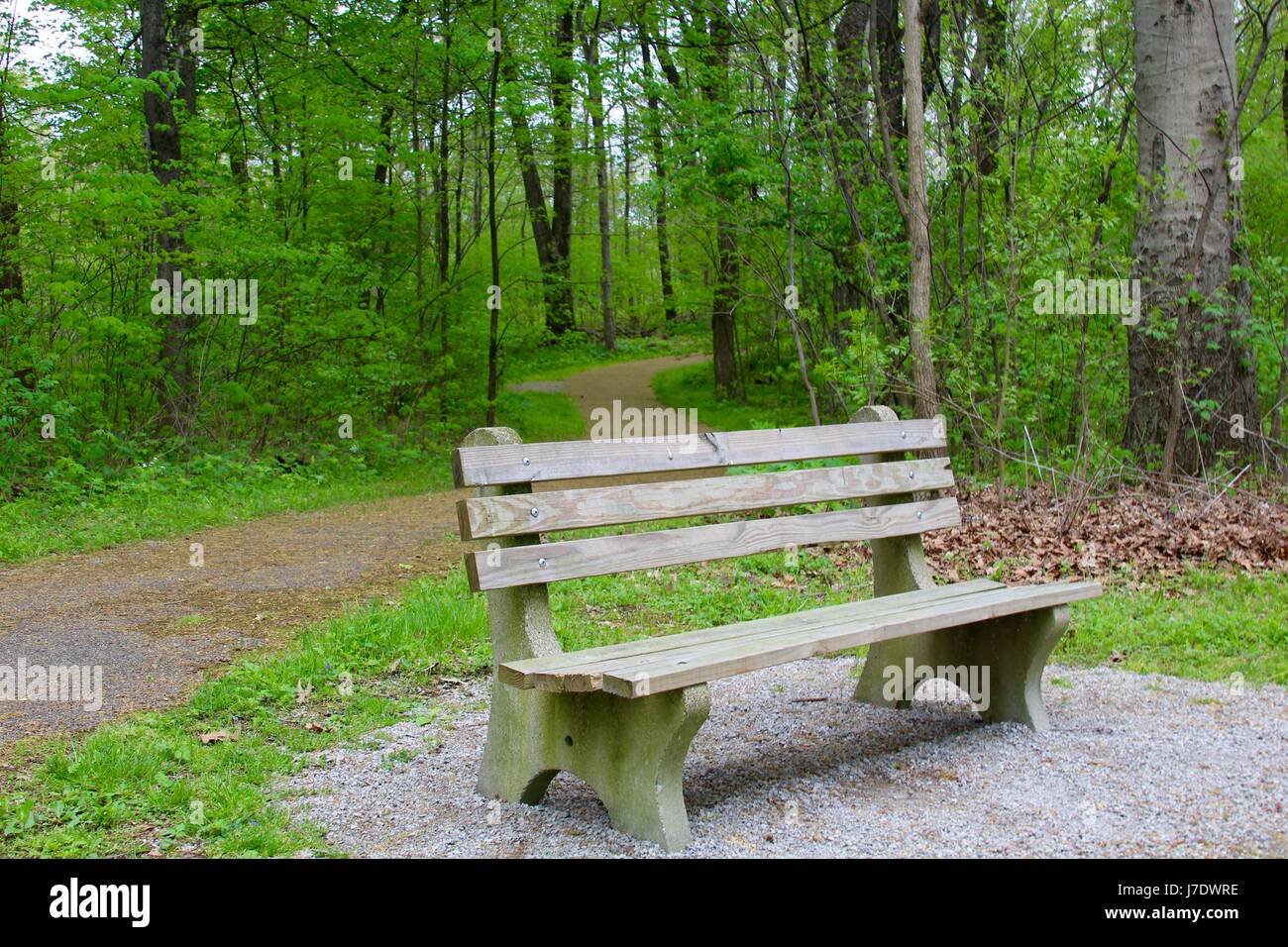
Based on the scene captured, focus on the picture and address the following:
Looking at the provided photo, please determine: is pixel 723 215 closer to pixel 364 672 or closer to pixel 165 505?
pixel 165 505

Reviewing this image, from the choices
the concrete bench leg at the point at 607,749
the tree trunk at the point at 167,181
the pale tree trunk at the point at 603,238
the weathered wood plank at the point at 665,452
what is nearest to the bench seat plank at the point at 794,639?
the concrete bench leg at the point at 607,749

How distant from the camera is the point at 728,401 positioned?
68.5 feet

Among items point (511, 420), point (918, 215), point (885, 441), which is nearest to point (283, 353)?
point (511, 420)

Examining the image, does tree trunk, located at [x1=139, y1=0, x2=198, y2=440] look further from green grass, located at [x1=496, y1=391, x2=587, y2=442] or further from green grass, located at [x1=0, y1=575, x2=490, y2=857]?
green grass, located at [x1=0, y1=575, x2=490, y2=857]

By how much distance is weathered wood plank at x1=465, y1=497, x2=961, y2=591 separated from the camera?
3.32m

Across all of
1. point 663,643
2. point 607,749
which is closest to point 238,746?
point 607,749

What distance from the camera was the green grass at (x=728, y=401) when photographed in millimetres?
18953

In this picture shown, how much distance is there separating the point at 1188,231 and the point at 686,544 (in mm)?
6587

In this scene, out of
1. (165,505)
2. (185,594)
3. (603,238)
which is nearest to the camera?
(185,594)

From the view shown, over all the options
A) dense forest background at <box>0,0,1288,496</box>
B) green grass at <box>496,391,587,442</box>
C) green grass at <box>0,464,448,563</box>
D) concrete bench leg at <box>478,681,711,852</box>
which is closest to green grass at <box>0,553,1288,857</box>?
concrete bench leg at <box>478,681,711,852</box>

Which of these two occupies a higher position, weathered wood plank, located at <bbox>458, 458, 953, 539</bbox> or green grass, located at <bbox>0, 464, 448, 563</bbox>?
weathered wood plank, located at <bbox>458, 458, 953, 539</bbox>

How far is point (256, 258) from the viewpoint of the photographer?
40.3ft

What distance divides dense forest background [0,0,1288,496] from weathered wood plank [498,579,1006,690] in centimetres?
382

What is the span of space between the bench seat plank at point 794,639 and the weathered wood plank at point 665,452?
0.56 meters
